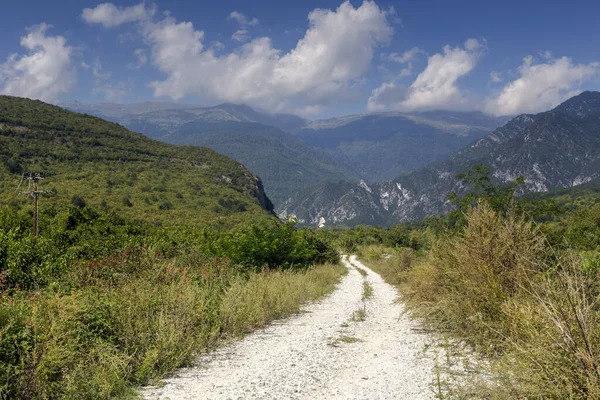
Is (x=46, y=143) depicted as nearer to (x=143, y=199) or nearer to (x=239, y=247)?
(x=143, y=199)

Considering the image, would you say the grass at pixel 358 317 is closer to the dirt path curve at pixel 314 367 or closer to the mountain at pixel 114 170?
the dirt path curve at pixel 314 367

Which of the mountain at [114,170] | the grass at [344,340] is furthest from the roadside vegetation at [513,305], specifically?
the mountain at [114,170]

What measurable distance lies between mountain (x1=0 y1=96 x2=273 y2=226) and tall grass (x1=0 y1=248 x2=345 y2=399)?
5661cm

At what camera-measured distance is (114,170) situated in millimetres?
96688

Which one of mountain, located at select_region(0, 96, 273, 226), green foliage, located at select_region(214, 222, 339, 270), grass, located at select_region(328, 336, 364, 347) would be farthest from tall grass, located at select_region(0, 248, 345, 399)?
mountain, located at select_region(0, 96, 273, 226)

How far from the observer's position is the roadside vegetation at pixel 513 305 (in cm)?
410

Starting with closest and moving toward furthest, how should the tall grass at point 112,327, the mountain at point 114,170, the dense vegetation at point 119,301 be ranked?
the tall grass at point 112,327 → the dense vegetation at point 119,301 → the mountain at point 114,170

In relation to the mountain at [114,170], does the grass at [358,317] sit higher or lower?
lower

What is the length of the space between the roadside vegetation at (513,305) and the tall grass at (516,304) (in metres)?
0.01

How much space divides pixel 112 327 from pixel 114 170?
328 feet

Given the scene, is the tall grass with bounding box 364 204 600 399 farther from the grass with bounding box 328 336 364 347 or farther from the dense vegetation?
the dense vegetation

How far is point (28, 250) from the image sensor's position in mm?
10047

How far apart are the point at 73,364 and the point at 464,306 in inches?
247

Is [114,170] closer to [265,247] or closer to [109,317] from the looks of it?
[265,247]
